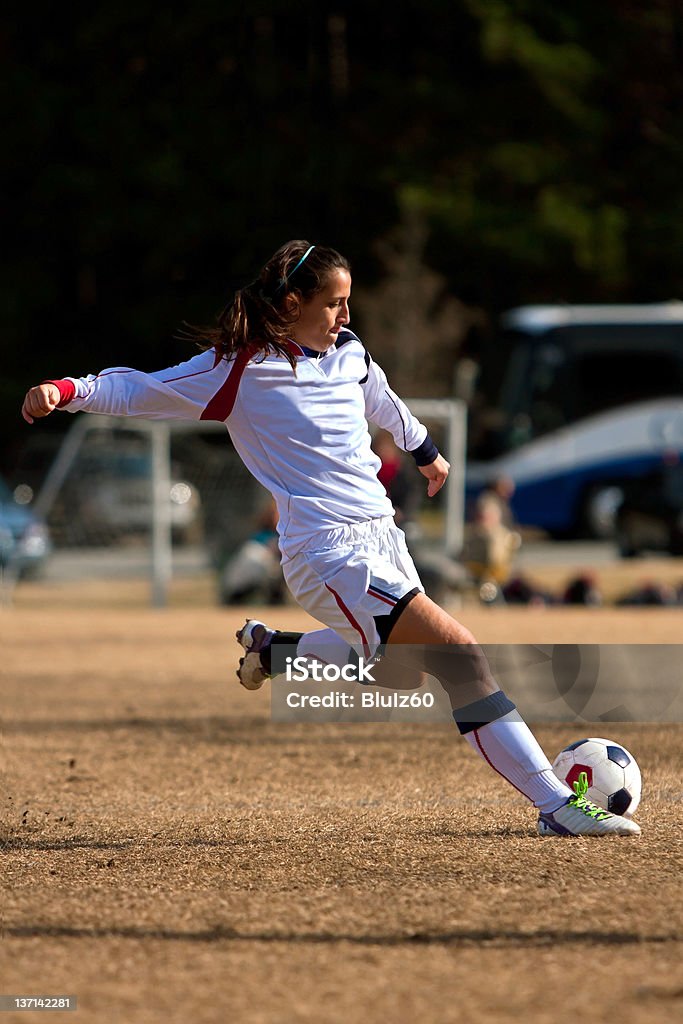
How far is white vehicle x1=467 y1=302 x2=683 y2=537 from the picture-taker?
26.6 meters

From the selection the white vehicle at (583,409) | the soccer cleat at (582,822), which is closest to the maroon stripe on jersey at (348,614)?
the soccer cleat at (582,822)

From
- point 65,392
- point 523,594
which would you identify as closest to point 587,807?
point 65,392

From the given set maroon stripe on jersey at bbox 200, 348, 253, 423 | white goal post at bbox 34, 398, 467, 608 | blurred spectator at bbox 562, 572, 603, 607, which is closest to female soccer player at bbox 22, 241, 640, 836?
maroon stripe on jersey at bbox 200, 348, 253, 423

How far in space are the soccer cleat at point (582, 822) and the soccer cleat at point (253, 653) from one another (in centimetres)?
109

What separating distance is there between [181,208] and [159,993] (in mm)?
31054

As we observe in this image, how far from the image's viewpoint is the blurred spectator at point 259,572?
17062 millimetres

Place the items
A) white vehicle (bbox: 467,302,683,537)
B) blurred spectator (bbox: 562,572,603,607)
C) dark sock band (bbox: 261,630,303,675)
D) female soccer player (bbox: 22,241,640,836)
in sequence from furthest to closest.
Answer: white vehicle (bbox: 467,302,683,537)
blurred spectator (bbox: 562,572,603,607)
dark sock band (bbox: 261,630,303,675)
female soccer player (bbox: 22,241,640,836)

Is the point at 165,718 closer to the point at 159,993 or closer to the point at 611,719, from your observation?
the point at 611,719

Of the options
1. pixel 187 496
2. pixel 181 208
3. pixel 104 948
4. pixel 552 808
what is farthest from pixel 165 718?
pixel 181 208

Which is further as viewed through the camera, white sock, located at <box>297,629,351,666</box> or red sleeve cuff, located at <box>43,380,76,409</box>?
white sock, located at <box>297,629,351,666</box>

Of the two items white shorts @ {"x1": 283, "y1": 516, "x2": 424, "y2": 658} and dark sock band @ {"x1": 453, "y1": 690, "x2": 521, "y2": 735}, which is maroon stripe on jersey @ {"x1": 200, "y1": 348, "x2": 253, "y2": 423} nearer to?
white shorts @ {"x1": 283, "y1": 516, "x2": 424, "y2": 658}

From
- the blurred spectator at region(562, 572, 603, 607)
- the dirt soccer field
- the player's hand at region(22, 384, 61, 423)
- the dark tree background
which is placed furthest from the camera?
the dark tree background

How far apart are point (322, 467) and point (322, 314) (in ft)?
1.59

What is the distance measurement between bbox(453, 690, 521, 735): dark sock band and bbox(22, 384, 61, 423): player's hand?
159 centimetres
